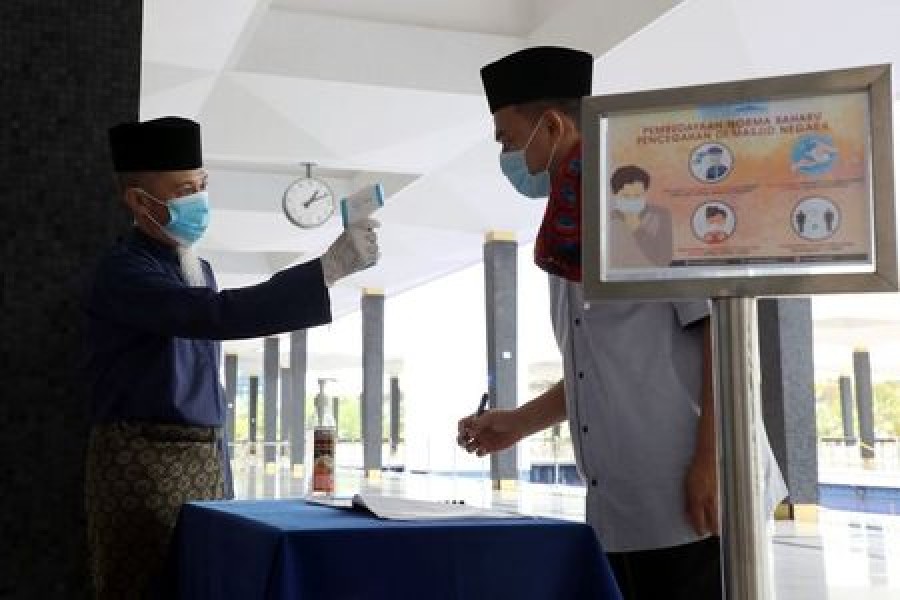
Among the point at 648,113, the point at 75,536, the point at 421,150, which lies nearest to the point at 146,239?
the point at 75,536

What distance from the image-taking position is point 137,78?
115 inches

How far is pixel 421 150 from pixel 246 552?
9444 mm

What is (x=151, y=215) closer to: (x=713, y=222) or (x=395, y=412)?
(x=713, y=222)

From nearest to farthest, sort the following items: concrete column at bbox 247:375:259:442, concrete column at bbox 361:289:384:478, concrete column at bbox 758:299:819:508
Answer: concrete column at bbox 758:299:819:508
concrete column at bbox 361:289:384:478
concrete column at bbox 247:375:259:442

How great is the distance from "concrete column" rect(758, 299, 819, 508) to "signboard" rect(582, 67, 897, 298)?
9411 millimetres

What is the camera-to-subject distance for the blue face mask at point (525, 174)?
7.04 ft

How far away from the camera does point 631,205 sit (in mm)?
1426

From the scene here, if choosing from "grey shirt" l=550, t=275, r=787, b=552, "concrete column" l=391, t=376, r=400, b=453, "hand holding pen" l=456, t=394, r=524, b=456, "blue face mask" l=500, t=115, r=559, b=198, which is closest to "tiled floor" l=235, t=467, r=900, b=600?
"hand holding pen" l=456, t=394, r=524, b=456

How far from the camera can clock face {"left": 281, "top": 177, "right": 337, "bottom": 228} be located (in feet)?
37.1

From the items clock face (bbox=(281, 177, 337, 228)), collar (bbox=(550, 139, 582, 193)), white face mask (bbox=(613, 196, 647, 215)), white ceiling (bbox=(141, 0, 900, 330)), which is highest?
white ceiling (bbox=(141, 0, 900, 330))

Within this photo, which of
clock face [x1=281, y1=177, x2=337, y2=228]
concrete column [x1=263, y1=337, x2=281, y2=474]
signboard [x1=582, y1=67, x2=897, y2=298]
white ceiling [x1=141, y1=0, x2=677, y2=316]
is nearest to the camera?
signboard [x1=582, y1=67, x2=897, y2=298]

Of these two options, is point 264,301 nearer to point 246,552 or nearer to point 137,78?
point 246,552

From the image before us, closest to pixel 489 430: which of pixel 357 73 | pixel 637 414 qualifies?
pixel 637 414

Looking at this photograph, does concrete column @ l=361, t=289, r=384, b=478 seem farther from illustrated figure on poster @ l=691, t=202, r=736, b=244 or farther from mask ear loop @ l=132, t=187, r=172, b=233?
illustrated figure on poster @ l=691, t=202, r=736, b=244
